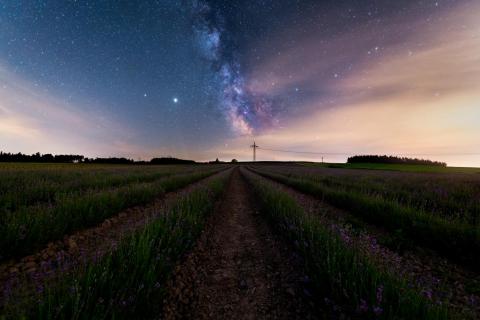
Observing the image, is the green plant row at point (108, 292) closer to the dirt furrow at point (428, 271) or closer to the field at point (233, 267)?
the field at point (233, 267)

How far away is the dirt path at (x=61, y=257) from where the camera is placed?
83.9 inches

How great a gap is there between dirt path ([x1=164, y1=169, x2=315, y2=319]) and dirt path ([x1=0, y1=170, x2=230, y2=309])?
1258 mm

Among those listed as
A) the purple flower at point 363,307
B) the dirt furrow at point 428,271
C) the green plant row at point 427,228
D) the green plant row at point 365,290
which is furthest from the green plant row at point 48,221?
the green plant row at point 427,228

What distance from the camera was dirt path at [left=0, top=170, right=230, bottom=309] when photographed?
6.99ft

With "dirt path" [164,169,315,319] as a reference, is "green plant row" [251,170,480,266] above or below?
above

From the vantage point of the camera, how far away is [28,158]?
62.0m

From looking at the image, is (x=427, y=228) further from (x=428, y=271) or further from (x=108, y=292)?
(x=108, y=292)

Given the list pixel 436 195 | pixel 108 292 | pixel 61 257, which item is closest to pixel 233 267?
pixel 108 292

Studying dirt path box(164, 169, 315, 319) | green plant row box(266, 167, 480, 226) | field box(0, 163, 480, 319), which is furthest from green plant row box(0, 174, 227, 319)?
green plant row box(266, 167, 480, 226)

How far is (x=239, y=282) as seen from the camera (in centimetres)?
284

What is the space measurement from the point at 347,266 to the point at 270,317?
1.09m

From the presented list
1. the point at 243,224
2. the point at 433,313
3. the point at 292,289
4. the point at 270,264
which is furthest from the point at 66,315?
the point at 243,224

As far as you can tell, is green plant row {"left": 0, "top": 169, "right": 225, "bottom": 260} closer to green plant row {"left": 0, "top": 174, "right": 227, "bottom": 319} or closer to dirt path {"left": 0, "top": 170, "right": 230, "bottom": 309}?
dirt path {"left": 0, "top": 170, "right": 230, "bottom": 309}

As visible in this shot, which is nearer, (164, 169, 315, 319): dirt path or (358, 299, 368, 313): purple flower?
(358, 299, 368, 313): purple flower
